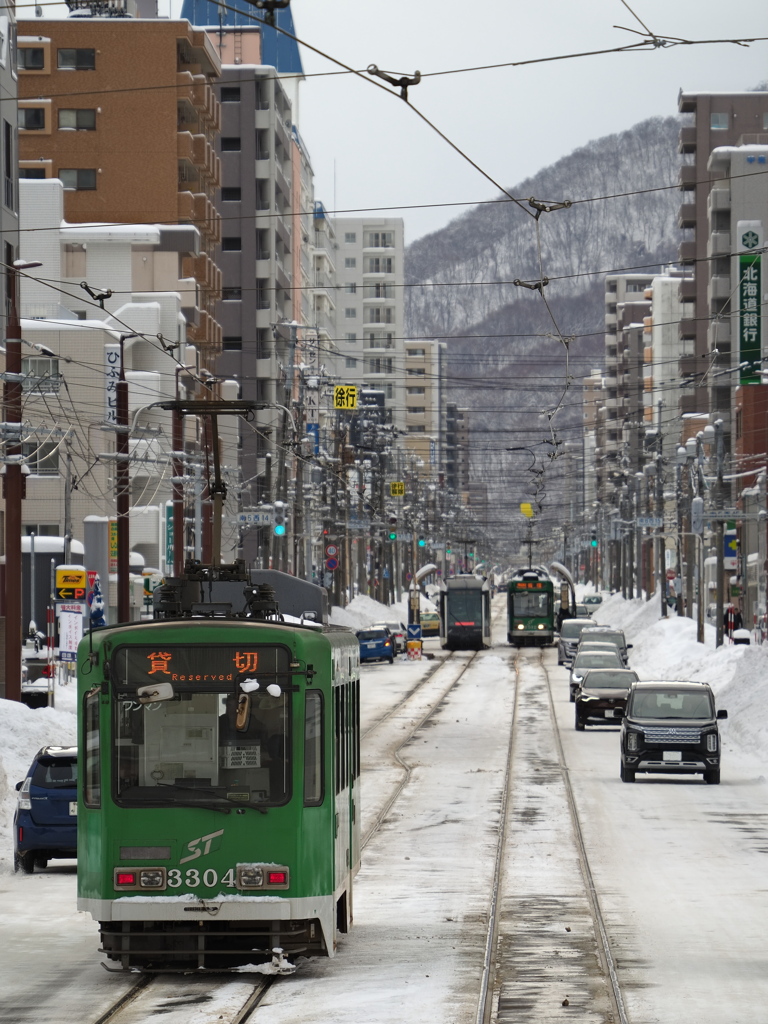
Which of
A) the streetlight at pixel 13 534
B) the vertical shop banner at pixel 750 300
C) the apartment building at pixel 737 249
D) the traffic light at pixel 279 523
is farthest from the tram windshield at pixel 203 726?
the apartment building at pixel 737 249

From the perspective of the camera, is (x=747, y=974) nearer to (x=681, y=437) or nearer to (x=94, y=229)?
(x=94, y=229)

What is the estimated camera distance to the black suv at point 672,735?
99.2 ft

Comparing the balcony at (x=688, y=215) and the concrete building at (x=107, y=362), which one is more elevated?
the balcony at (x=688, y=215)

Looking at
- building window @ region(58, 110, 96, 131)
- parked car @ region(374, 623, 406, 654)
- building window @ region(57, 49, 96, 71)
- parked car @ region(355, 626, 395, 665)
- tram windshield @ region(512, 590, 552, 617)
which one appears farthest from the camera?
building window @ region(58, 110, 96, 131)

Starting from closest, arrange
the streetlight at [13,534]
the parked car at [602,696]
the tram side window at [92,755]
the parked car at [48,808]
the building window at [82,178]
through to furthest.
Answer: the tram side window at [92,755] → the parked car at [48,808] → the streetlight at [13,534] → the parked car at [602,696] → the building window at [82,178]

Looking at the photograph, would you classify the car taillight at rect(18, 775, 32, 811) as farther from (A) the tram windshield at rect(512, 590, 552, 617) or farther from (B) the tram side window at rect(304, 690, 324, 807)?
(A) the tram windshield at rect(512, 590, 552, 617)

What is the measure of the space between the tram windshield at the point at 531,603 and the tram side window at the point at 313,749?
71014 mm

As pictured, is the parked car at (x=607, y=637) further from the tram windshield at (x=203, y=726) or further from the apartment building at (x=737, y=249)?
the tram windshield at (x=203, y=726)

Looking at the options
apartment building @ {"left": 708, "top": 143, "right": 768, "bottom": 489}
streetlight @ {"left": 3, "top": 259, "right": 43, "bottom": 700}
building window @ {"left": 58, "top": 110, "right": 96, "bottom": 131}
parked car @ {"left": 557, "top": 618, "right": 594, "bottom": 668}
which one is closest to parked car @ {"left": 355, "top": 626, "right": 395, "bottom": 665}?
parked car @ {"left": 557, "top": 618, "right": 594, "bottom": 668}

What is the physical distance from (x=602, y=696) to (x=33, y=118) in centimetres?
6533

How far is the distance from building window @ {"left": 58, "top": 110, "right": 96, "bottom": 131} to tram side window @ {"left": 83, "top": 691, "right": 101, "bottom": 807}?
88052mm

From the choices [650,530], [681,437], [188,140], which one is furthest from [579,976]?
[681,437]

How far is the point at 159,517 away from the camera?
274ft

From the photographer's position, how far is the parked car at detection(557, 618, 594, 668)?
225 ft
